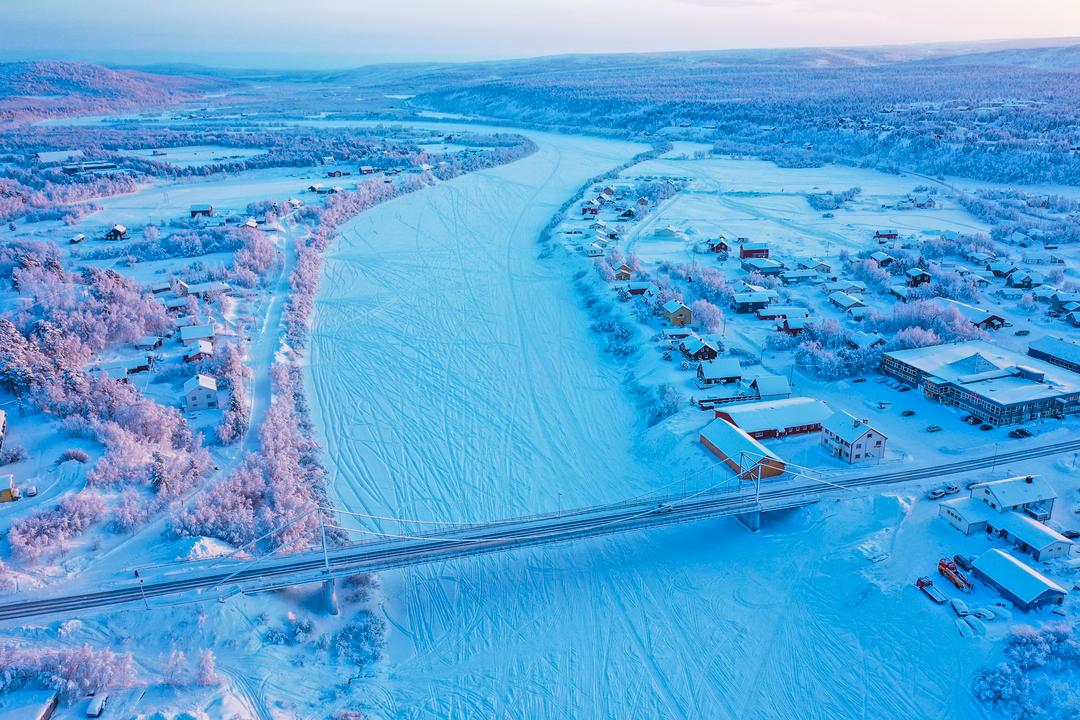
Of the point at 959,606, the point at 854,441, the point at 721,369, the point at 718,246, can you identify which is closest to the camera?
the point at 959,606

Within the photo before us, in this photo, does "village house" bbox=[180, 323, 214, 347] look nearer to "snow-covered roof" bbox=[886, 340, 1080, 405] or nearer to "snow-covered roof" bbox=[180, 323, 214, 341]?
"snow-covered roof" bbox=[180, 323, 214, 341]

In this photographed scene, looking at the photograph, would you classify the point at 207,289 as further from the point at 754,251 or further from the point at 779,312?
the point at 754,251

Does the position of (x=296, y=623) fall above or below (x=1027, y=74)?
below

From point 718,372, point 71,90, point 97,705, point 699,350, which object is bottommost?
point 97,705

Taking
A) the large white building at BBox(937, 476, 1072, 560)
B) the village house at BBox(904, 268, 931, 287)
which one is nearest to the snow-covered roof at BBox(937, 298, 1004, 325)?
the village house at BBox(904, 268, 931, 287)

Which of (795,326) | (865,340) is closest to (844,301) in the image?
(795,326)

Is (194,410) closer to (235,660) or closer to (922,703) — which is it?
(235,660)

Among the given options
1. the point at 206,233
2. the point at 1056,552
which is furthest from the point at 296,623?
the point at 206,233
